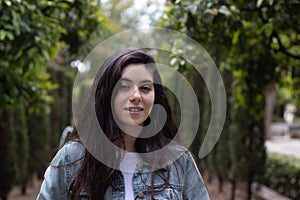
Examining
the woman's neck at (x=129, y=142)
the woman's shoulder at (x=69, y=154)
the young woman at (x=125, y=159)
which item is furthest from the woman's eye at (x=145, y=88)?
the woman's shoulder at (x=69, y=154)

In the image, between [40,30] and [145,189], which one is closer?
[145,189]

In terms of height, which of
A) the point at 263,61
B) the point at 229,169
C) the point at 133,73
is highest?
the point at 263,61

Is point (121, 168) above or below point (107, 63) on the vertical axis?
below

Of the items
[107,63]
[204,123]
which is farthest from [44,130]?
[107,63]

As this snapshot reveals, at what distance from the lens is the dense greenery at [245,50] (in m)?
3.18

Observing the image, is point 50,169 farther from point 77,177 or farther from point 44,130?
point 44,130

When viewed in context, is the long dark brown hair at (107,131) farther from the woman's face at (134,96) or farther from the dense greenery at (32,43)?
the dense greenery at (32,43)

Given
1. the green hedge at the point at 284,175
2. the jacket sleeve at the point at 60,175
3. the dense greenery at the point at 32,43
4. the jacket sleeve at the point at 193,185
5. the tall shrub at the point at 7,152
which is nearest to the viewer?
the jacket sleeve at the point at 60,175

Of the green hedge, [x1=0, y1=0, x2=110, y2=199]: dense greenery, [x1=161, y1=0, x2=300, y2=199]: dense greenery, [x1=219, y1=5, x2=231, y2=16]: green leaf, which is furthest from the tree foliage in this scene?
the green hedge

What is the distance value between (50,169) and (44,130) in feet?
23.1

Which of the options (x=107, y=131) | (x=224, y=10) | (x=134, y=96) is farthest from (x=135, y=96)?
(x=224, y=10)

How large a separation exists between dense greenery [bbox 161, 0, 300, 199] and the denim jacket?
1.68 meters

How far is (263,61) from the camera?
4.47 m

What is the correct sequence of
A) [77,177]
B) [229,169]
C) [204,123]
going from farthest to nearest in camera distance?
[204,123]
[229,169]
[77,177]
